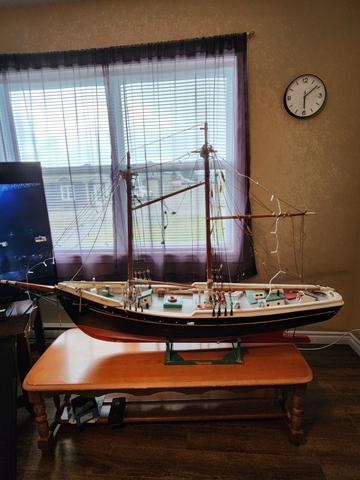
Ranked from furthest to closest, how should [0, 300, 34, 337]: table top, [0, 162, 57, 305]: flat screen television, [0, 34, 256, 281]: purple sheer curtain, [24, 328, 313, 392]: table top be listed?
[0, 34, 256, 281]: purple sheer curtain → [0, 162, 57, 305]: flat screen television → [0, 300, 34, 337]: table top → [24, 328, 313, 392]: table top

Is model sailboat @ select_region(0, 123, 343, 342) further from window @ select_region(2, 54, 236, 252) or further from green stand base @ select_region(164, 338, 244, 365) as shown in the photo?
window @ select_region(2, 54, 236, 252)

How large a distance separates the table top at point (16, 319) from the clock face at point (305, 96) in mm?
2357

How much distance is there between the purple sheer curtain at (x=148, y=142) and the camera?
1945mm

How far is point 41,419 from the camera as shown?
132 centimetres

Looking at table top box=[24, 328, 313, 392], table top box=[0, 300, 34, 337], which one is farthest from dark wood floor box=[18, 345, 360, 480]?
table top box=[0, 300, 34, 337]

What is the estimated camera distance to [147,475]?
1.29 metres

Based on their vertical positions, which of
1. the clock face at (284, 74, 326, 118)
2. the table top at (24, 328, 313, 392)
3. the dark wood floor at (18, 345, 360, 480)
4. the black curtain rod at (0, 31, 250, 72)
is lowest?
the dark wood floor at (18, 345, 360, 480)

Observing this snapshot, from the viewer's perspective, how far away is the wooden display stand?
4.06 ft

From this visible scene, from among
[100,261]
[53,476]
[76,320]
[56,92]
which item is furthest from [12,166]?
[53,476]

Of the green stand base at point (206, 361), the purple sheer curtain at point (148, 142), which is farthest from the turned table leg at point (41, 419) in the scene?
the purple sheer curtain at point (148, 142)

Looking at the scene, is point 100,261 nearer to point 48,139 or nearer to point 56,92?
point 48,139

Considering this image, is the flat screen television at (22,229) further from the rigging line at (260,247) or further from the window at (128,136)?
the rigging line at (260,247)

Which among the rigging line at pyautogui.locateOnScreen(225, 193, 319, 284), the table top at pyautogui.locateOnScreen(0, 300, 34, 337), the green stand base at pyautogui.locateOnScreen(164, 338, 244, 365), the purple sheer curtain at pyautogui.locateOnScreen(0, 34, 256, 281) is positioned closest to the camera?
the green stand base at pyautogui.locateOnScreen(164, 338, 244, 365)

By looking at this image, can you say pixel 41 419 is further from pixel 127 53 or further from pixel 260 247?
pixel 127 53
